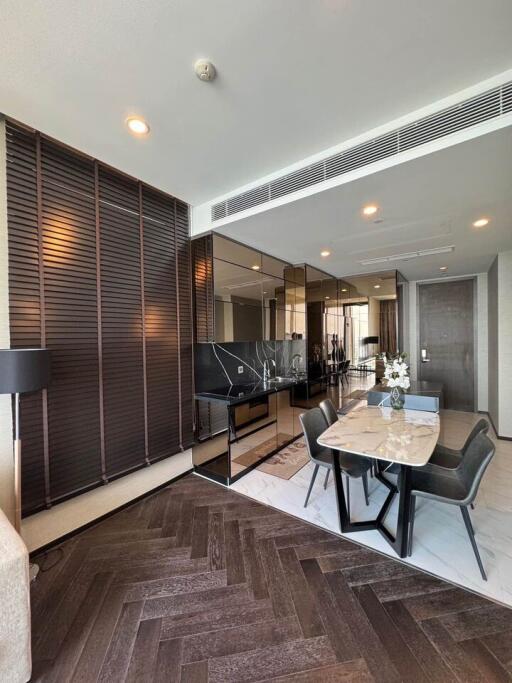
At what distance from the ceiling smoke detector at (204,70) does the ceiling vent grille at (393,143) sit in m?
1.00

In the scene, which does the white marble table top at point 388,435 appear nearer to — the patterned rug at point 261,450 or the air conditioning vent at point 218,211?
the patterned rug at point 261,450

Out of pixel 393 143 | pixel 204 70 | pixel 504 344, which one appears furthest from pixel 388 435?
pixel 504 344

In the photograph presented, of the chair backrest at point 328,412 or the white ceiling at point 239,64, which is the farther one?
the chair backrest at point 328,412

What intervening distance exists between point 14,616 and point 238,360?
9.55 feet

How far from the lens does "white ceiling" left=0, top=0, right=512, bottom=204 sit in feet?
4.29

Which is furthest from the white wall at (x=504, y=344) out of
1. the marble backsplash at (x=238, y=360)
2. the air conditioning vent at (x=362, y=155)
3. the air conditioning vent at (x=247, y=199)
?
the air conditioning vent at (x=247, y=199)

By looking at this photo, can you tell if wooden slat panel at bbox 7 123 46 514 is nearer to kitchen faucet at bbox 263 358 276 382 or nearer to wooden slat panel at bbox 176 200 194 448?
wooden slat panel at bbox 176 200 194 448

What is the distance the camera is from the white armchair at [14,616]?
46.4 inches

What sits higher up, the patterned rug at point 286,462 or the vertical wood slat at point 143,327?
the vertical wood slat at point 143,327

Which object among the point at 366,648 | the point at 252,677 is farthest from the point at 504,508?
the point at 252,677

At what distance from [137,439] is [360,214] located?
3.16 meters

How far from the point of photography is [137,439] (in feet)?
8.68

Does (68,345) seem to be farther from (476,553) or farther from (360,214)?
(476,553)

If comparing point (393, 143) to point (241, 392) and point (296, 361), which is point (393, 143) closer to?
point (241, 392)
